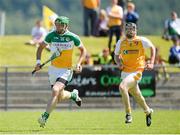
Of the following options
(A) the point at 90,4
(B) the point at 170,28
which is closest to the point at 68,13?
(A) the point at 90,4

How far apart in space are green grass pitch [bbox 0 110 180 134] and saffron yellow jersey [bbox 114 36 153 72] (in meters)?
1.31

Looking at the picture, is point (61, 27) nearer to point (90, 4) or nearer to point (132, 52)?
point (132, 52)

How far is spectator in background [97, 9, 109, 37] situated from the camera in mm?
39219

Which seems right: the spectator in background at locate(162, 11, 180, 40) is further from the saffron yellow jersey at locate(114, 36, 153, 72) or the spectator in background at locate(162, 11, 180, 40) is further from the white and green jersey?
the white and green jersey

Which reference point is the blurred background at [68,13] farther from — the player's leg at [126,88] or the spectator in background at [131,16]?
the player's leg at [126,88]

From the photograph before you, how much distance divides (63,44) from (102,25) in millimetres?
17286

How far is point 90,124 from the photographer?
23781 millimetres

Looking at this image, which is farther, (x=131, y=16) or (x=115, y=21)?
(x=131, y=16)

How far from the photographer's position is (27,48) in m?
38.8

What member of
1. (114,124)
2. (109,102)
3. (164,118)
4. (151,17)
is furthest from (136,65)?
(151,17)

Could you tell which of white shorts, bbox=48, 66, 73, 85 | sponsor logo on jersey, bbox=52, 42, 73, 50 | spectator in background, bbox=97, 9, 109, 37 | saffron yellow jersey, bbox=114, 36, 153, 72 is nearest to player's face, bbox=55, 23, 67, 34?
sponsor logo on jersey, bbox=52, 42, 73, 50

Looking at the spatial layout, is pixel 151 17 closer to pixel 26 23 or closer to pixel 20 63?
pixel 26 23

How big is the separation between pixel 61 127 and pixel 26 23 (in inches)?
3557

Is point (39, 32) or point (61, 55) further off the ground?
point (61, 55)
